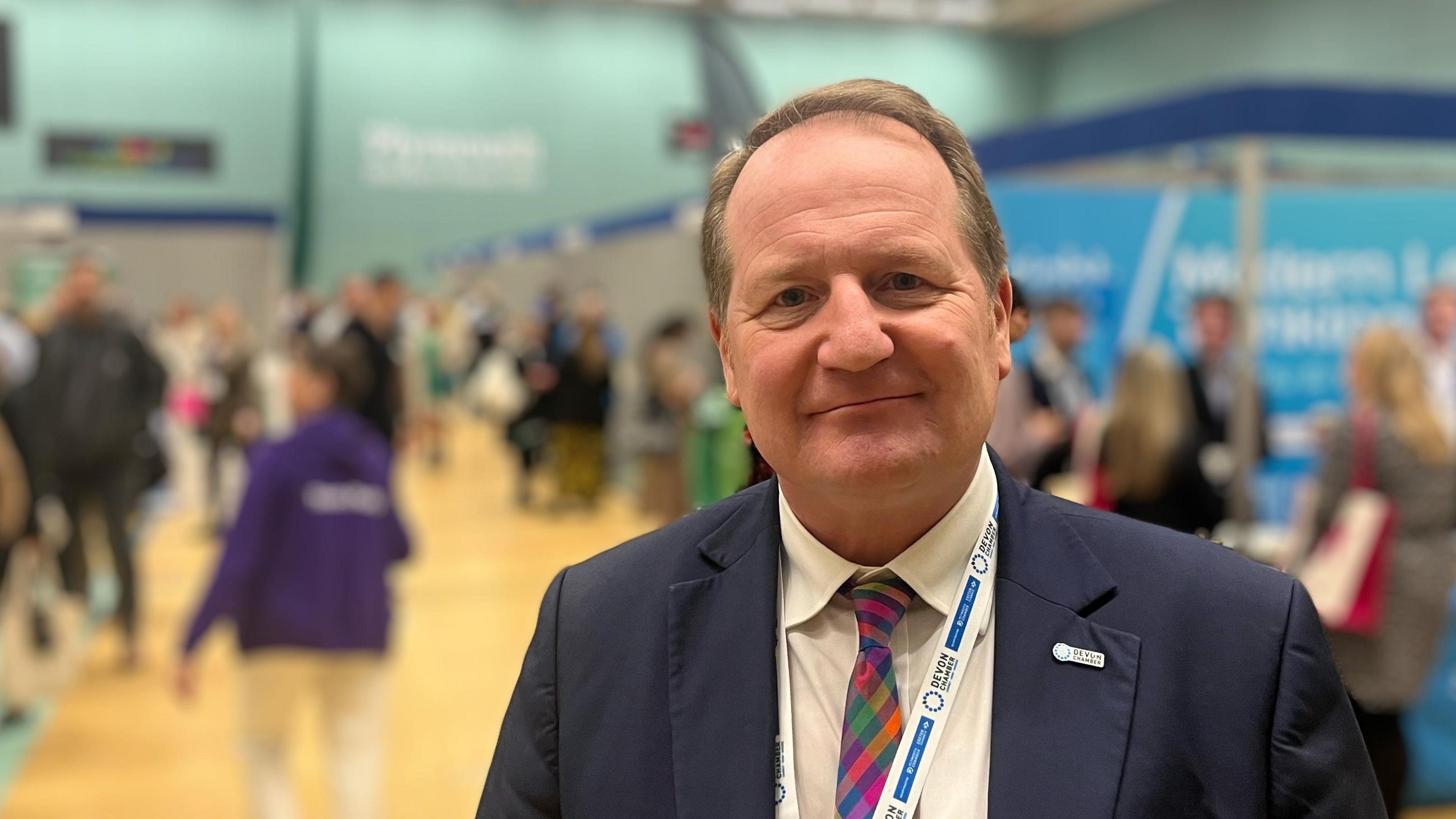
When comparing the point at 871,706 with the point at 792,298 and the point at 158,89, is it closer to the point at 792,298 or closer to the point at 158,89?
the point at 792,298

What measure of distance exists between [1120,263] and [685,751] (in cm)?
727

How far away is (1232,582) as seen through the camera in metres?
1.18

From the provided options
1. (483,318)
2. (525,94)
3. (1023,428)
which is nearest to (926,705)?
(1023,428)

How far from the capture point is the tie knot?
1239 mm

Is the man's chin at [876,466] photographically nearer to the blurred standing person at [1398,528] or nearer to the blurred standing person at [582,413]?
the blurred standing person at [1398,528]

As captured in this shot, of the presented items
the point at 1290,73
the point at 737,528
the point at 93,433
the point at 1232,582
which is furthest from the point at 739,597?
the point at 1290,73

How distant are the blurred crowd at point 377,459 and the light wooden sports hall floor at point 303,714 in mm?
344

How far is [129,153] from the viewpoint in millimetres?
23734

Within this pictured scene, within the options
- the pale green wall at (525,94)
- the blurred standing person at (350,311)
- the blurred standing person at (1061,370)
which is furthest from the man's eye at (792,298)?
the pale green wall at (525,94)

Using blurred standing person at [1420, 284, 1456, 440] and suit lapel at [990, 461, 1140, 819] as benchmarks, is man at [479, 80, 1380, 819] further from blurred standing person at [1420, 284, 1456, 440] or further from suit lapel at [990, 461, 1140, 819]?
blurred standing person at [1420, 284, 1456, 440]

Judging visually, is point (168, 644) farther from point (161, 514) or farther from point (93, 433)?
point (161, 514)

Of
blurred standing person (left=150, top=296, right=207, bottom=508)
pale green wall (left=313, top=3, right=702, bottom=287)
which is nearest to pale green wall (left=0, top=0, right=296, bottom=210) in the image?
pale green wall (left=313, top=3, right=702, bottom=287)

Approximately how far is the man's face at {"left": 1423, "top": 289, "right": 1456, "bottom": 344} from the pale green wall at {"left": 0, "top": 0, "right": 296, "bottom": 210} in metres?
20.7

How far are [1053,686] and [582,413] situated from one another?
11.2m
